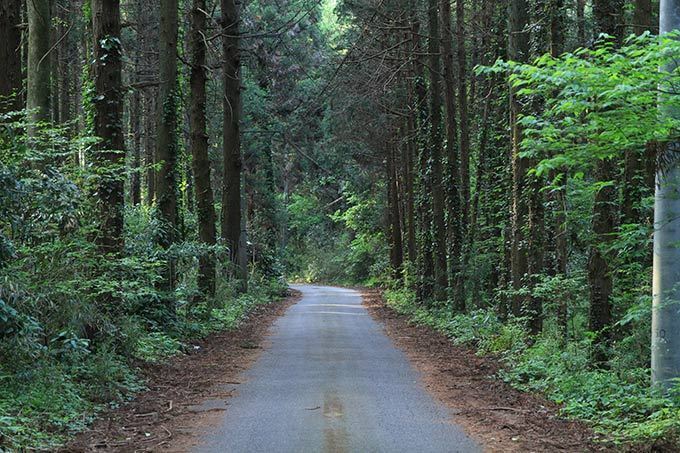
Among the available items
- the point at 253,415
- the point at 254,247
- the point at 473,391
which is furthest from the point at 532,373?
the point at 254,247

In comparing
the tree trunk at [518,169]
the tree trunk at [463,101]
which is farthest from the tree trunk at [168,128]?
the tree trunk at [463,101]

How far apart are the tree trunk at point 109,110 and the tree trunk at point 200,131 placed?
620 cm

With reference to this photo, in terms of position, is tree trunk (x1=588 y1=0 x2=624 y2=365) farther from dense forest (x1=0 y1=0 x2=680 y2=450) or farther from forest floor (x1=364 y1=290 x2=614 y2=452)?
forest floor (x1=364 y1=290 x2=614 y2=452)

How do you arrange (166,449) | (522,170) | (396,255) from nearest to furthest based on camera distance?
(166,449), (522,170), (396,255)

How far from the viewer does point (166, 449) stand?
21.9 ft

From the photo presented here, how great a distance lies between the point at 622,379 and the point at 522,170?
5.99 m

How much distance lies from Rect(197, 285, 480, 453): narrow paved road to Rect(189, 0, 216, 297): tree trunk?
17.4ft

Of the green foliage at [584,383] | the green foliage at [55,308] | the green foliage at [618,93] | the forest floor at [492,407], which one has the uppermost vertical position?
the green foliage at [618,93]

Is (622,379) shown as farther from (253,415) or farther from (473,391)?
(253,415)

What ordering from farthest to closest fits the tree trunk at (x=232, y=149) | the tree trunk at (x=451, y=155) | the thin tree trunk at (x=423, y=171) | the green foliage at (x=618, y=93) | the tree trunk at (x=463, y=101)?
the thin tree trunk at (x=423, y=171)
the tree trunk at (x=232, y=149)
the tree trunk at (x=463, y=101)
the tree trunk at (x=451, y=155)
the green foliage at (x=618, y=93)

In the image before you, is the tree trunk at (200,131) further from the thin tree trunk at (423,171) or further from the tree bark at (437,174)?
the thin tree trunk at (423,171)

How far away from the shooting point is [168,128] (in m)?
16.4

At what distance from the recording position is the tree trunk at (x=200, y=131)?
1864 cm

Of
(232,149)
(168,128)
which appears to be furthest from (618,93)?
(232,149)
